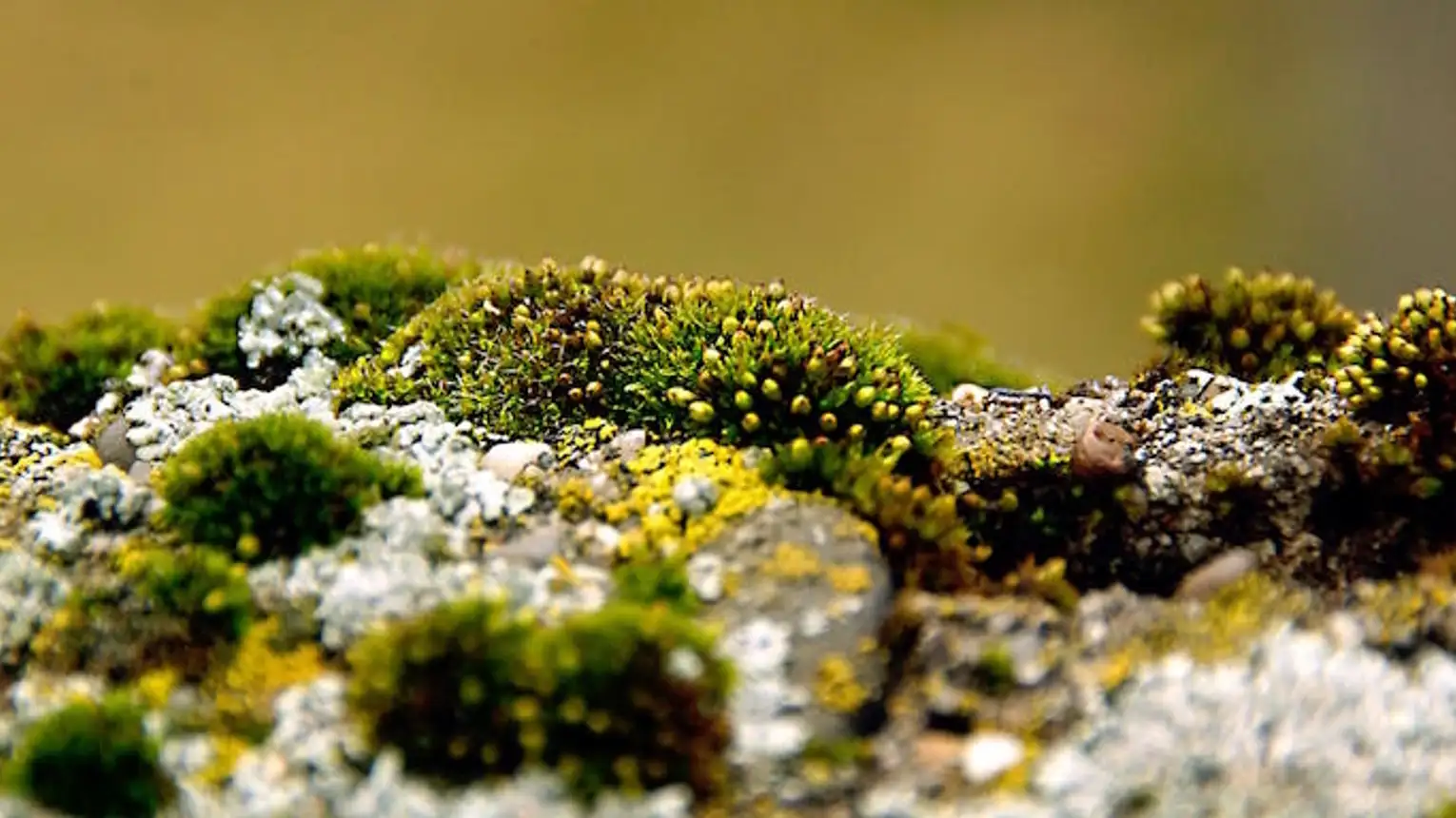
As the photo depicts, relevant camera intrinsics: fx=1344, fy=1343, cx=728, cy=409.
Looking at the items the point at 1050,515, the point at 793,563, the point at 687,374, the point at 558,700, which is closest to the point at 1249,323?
the point at 1050,515

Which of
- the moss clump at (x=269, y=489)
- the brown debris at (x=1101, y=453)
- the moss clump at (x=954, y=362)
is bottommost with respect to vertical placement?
the moss clump at (x=269, y=489)

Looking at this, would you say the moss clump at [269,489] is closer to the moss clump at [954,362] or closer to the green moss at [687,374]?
the green moss at [687,374]

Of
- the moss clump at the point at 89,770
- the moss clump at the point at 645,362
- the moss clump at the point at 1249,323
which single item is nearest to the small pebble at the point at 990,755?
the moss clump at the point at 645,362

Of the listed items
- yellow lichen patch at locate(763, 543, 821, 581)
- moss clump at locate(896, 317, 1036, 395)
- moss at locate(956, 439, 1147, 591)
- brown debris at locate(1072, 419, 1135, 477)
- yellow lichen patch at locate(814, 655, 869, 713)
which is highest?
moss clump at locate(896, 317, 1036, 395)

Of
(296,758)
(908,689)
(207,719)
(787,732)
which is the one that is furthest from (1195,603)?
(207,719)

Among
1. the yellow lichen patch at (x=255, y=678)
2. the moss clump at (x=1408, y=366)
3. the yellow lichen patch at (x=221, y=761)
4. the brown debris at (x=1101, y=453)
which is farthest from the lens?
the brown debris at (x=1101, y=453)

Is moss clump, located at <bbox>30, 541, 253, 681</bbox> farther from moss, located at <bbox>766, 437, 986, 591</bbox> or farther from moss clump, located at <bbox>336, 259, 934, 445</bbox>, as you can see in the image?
moss, located at <bbox>766, 437, 986, 591</bbox>

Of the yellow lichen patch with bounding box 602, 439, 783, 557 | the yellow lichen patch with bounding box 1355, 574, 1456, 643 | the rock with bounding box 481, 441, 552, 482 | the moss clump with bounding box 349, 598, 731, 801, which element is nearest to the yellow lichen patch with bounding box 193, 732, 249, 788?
the moss clump with bounding box 349, 598, 731, 801
